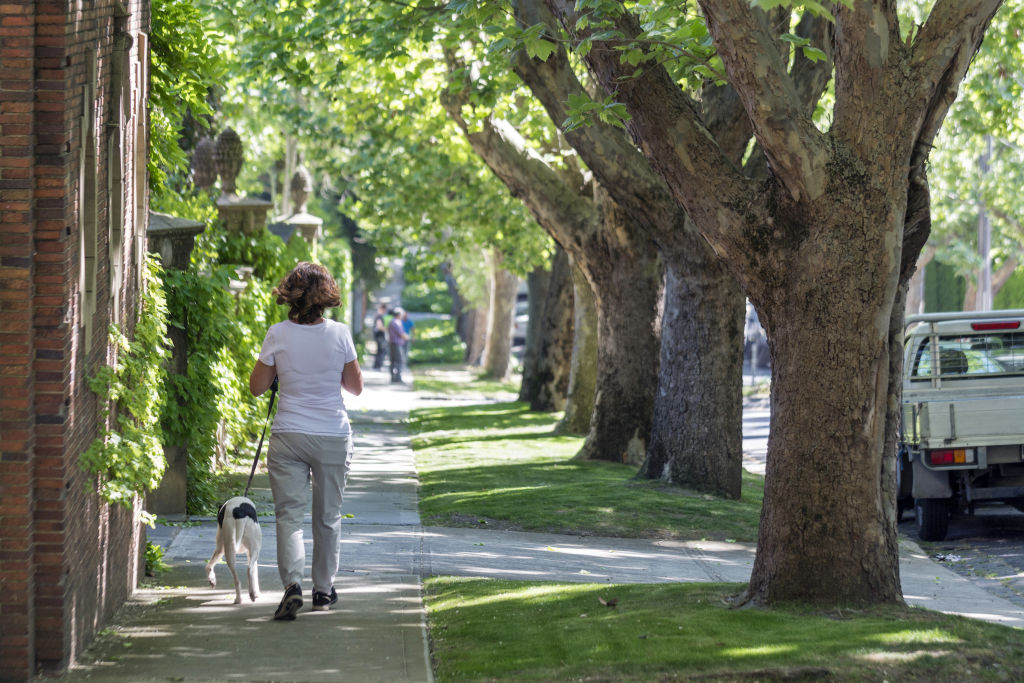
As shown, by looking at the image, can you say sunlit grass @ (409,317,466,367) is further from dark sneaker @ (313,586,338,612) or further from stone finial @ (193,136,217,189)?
dark sneaker @ (313,586,338,612)

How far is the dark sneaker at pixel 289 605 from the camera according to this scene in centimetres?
721

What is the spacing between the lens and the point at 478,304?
4062cm

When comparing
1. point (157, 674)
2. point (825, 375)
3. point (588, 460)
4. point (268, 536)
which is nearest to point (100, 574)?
point (157, 674)

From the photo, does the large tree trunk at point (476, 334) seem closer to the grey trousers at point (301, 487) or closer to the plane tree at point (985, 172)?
the plane tree at point (985, 172)

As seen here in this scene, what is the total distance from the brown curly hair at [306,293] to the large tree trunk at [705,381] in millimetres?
6612

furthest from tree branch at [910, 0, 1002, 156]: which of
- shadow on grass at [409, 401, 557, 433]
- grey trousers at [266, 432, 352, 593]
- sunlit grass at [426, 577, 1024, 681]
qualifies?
shadow on grass at [409, 401, 557, 433]

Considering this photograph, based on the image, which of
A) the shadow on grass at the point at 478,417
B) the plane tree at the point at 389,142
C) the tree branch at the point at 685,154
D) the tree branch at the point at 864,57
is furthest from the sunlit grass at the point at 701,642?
the shadow on grass at the point at 478,417

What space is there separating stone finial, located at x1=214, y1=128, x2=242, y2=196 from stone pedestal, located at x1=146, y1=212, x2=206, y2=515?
5.12 meters

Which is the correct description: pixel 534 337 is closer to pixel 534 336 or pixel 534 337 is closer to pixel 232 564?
pixel 534 336

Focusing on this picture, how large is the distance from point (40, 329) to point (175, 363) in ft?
17.6

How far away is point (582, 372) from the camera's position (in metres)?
20.5

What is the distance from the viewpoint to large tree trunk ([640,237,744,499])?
13.3m

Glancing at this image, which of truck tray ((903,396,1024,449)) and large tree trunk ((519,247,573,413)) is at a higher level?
large tree trunk ((519,247,573,413))

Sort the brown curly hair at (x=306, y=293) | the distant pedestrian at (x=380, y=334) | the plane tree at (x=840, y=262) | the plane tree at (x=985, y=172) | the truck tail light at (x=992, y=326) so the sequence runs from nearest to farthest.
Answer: the plane tree at (x=840, y=262)
the brown curly hair at (x=306, y=293)
the truck tail light at (x=992, y=326)
the plane tree at (x=985, y=172)
the distant pedestrian at (x=380, y=334)
